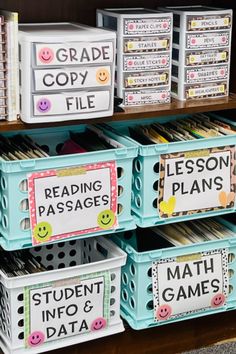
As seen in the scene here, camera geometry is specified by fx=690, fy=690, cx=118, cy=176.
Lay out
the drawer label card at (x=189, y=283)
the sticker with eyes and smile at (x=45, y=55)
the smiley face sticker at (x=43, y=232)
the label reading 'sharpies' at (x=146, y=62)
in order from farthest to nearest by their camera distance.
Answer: the drawer label card at (x=189, y=283) → the label reading 'sharpies' at (x=146, y=62) → the smiley face sticker at (x=43, y=232) → the sticker with eyes and smile at (x=45, y=55)

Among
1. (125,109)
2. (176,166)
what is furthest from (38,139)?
(176,166)

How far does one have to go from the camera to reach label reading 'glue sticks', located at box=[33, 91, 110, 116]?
1650 mm

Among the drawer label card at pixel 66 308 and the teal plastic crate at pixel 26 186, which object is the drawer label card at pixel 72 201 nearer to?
the teal plastic crate at pixel 26 186

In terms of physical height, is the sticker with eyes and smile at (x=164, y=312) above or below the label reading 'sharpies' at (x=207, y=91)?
below

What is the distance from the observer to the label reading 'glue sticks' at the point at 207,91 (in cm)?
193

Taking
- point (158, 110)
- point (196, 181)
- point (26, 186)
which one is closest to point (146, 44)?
point (158, 110)

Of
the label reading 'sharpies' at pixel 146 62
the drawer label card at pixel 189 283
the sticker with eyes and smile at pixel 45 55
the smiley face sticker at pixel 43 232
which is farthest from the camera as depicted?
the drawer label card at pixel 189 283

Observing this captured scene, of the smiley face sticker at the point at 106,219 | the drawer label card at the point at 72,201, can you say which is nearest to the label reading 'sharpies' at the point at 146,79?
the drawer label card at the point at 72,201

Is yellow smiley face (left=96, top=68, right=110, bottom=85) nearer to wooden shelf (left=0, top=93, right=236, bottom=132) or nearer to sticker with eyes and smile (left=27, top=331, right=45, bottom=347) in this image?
wooden shelf (left=0, top=93, right=236, bottom=132)

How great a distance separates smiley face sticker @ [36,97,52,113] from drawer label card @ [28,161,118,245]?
156 mm

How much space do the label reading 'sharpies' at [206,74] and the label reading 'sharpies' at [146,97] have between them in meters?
0.08

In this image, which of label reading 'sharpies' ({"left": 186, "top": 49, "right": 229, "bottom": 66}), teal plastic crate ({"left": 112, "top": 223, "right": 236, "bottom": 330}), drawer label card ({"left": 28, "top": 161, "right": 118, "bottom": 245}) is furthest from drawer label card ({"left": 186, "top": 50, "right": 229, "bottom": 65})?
teal plastic crate ({"left": 112, "top": 223, "right": 236, "bottom": 330})

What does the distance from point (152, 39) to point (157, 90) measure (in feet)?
0.46

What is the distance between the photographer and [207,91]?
1945 mm
